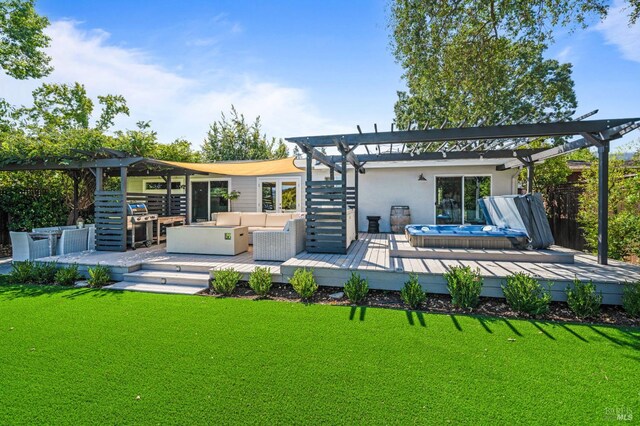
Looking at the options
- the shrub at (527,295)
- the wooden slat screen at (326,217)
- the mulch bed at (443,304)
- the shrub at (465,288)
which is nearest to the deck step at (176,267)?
the mulch bed at (443,304)

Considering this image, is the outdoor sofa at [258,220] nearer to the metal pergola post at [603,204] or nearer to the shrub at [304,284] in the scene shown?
the shrub at [304,284]

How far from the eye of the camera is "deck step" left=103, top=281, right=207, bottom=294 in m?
5.51

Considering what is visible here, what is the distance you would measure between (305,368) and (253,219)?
7.13m

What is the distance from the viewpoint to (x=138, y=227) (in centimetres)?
874

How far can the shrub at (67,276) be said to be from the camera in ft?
19.3

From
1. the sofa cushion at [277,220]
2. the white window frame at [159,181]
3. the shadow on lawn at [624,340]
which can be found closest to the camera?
the shadow on lawn at [624,340]

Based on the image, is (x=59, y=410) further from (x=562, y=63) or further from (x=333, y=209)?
(x=562, y=63)

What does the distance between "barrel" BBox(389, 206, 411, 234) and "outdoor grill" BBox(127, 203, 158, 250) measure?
24.8 ft

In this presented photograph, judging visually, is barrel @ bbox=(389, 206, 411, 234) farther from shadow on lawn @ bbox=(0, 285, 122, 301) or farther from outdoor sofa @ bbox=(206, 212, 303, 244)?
shadow on lawn @ bbox=(0, 285, 122, 301)

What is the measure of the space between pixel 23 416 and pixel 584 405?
4019mm

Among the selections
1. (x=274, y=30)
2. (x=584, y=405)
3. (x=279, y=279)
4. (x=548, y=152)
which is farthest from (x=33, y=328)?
(x=548, y=152)

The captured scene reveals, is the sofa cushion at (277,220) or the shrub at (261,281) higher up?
the sofa cushion at (277,220)

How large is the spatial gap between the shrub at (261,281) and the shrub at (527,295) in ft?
11.5

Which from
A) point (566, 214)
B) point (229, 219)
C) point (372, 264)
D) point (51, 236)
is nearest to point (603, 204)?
point (566, 214)
